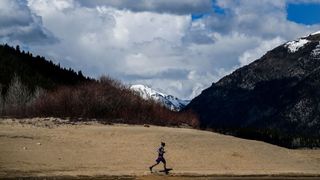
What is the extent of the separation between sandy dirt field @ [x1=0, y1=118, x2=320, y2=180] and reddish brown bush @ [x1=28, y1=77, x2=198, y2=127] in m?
14.3

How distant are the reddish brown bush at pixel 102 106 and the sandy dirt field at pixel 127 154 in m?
14.3

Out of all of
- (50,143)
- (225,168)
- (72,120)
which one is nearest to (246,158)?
(225,168)

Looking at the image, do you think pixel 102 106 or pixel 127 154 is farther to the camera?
pixel 102 106

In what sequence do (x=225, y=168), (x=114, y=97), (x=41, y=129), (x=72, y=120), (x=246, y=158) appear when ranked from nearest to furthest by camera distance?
1. (x=225, y=168)
2. (x=246, y=158)
3. (x=41, y=129)
4. (x=72, y=120)
5. (x=114, y=97)

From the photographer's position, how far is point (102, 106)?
8212 cm

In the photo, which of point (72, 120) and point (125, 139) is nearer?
point (125, 139)

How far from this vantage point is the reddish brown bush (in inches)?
3167

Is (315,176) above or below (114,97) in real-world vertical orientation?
below

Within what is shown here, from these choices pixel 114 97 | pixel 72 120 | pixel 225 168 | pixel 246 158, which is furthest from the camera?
pixel 114 97

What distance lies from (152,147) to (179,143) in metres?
3.25

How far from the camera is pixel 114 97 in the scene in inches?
3322

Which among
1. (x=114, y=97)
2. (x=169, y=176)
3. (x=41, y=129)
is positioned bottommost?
(x=169, y=176)

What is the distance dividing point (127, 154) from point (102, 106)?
29.9 meters

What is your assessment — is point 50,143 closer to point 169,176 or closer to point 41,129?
point 41,129
